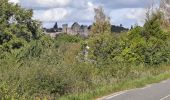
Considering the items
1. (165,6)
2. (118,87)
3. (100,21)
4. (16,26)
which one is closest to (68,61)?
(118,87)

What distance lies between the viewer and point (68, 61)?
85.7 feet

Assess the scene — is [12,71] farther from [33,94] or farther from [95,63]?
[95,63]

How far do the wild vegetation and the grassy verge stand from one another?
0.06m

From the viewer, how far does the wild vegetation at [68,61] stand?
1972 cm

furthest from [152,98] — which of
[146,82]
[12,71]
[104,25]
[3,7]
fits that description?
[104,25]

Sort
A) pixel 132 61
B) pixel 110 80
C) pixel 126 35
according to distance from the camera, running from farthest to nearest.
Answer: pixel 126 35 < pixel 132 61 < pixel 110 80

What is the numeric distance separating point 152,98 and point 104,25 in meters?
45.0

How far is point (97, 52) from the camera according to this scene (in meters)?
37.1

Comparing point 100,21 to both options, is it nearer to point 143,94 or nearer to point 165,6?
point 165,6

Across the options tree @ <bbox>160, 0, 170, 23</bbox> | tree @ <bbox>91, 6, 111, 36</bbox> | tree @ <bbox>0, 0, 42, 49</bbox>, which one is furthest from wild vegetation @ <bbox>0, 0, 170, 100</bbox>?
tree @ <bbox>160, 0, 170, 23</bbox>

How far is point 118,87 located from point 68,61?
300cm

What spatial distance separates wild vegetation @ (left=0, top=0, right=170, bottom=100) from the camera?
1972 cm

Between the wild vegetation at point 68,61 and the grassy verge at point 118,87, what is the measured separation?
0.06 meters

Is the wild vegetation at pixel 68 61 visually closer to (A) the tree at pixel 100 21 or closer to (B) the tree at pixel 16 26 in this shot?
(B) the tree at pixel 16 26
